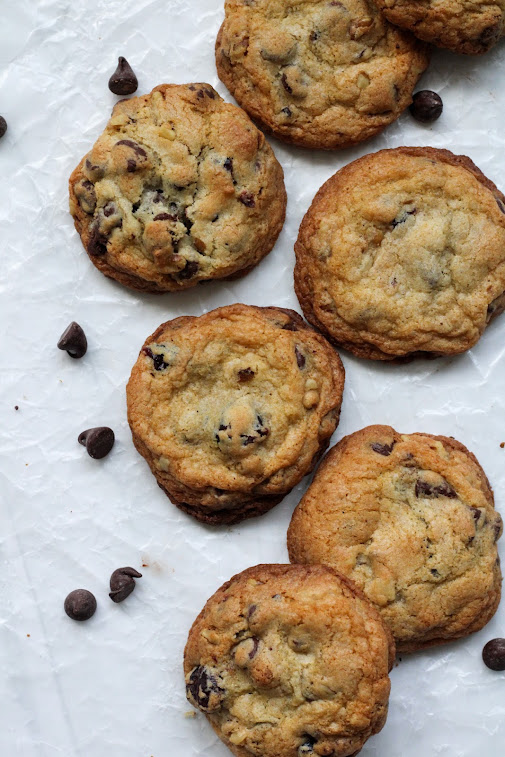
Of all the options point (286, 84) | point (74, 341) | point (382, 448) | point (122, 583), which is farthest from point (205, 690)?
point (286, 84)

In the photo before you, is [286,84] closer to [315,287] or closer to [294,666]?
[315,287]

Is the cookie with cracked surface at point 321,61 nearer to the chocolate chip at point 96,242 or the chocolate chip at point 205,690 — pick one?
the chocolate chip at point 96,242

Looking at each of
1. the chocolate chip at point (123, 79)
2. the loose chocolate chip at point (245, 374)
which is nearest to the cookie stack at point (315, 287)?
the loose chocolate chip at point (245, 374)

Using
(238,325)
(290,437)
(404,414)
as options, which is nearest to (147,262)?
(238,325)

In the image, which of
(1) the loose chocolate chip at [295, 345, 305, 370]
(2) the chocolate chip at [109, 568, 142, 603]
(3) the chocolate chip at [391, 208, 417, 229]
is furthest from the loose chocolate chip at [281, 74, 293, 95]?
(2) the chocolate chip at [109, 568, 142, 603]

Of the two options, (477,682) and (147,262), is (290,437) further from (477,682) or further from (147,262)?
(477,682)
